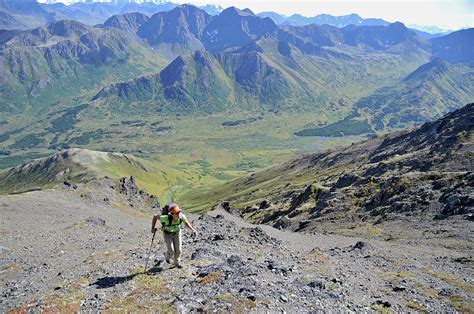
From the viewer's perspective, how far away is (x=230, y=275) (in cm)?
2766

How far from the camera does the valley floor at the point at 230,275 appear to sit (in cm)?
2522

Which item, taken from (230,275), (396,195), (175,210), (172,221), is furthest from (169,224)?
(396,195)

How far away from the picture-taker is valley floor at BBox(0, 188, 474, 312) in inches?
993

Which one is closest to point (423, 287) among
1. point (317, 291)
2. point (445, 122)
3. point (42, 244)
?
point (317, 291)

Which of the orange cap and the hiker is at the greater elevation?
the orange cap

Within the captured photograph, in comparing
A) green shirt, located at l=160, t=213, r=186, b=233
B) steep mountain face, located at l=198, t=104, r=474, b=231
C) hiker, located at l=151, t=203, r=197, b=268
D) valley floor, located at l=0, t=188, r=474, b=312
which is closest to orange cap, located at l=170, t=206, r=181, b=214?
hiker, located at l=151, t=203, r=197, b=268

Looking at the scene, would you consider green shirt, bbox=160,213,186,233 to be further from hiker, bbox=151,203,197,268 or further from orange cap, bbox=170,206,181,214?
orange cap, bbox=170,206,181,214

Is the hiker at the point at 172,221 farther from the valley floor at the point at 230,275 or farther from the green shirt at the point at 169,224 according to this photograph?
the valley floor at the point at 230,275

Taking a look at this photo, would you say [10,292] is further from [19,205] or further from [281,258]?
[19,205]

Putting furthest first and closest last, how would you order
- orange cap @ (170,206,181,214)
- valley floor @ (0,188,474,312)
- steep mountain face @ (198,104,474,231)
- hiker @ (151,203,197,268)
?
steep mountain face @ (198,104,474,231), hiker @ (151,203,197,268), orange cap @ (170,206,181,214), valley floor @ (0,188,474,312)

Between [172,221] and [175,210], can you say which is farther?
[172,221]

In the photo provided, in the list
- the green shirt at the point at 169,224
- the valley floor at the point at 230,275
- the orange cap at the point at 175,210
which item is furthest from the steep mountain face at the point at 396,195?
the orange cap at the point at 175,210

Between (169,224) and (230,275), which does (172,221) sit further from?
(230,275)

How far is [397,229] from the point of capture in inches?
2603
